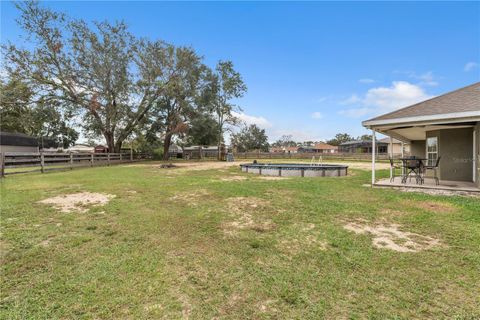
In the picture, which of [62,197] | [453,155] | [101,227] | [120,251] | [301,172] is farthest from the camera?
[301,172]

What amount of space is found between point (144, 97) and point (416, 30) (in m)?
21.3

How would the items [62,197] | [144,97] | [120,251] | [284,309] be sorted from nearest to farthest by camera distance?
[284,309]
[120,251]
[62,197]
[144,97]

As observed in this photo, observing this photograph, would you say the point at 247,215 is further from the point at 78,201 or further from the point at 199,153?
the point at 199,153

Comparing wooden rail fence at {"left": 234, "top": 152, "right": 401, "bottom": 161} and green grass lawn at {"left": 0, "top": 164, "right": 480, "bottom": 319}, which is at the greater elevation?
wooden rail fence at {"left": 234, "top": 152, "right": 401, "bottom": 161}

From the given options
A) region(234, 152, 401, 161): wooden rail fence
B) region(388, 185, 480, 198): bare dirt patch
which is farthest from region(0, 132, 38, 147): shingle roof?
region(388, 185, 480, 198): bare dirt patch

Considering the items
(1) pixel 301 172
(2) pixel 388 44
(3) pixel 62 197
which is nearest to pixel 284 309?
(3) pixel 62 197

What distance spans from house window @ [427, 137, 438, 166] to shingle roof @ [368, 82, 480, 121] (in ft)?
7.42

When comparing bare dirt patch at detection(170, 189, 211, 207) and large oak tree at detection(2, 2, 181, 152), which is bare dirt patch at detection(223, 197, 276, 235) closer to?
bare dirt patch at detection(170, 189, 211, 207)

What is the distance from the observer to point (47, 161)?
492 inches

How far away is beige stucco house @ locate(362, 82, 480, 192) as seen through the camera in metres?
6.36

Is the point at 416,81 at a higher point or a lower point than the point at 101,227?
higher

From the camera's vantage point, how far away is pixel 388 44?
552 inches

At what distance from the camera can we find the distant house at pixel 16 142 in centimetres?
2391

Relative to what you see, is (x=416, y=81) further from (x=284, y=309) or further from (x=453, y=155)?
(x=284, y=309)
